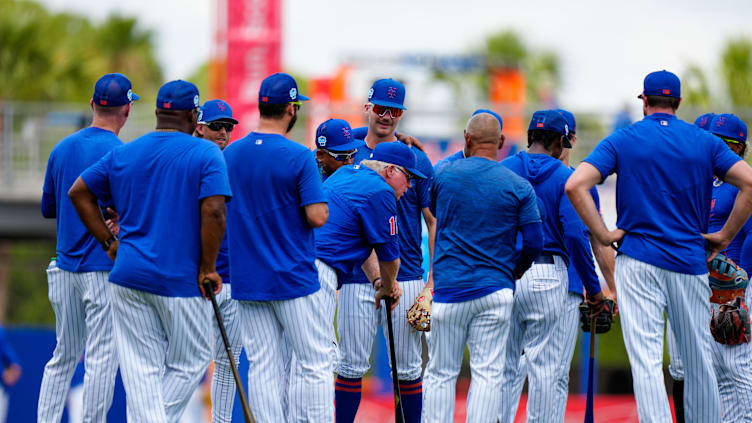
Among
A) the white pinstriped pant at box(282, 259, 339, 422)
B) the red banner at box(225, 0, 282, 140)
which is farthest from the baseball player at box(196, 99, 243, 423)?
the red banner at box(225, 0, 282, 140)

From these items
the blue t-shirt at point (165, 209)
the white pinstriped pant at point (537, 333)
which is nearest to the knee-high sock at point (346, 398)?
the white pinstriped pant at point (537, 333)

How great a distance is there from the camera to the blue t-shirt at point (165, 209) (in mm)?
5336

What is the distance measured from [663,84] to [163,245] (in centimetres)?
315

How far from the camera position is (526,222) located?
18.9ft

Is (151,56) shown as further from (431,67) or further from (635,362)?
(635,362)

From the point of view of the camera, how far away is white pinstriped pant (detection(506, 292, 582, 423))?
670 cm

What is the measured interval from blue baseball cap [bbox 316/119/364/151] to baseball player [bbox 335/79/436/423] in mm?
483

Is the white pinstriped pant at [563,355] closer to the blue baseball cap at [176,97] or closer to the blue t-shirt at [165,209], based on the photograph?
the blue t-shirt at [165,209]

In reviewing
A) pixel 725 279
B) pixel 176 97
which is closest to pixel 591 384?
pixel 725 279

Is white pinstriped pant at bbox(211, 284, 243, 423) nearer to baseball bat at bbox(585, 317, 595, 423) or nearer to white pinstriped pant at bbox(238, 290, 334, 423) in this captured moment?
A: white pinstriped pant at bbox(238, 290, 334, 423)

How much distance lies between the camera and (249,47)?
874 inches

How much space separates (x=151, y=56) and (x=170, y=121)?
105ft

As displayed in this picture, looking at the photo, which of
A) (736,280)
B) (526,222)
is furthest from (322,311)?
(736,280)

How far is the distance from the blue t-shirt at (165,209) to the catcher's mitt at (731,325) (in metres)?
3.61
